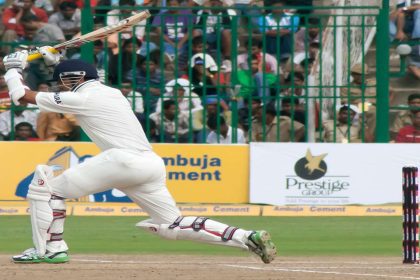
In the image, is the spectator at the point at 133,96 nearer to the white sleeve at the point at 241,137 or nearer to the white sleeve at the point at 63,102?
the white sleeve at the point at 241,137

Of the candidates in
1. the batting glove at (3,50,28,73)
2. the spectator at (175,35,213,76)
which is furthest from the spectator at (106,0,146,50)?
the batting glove at (3,50,28,73)

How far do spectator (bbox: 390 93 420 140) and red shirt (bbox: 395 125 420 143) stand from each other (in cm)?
9

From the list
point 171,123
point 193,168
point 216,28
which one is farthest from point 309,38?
point 193,168

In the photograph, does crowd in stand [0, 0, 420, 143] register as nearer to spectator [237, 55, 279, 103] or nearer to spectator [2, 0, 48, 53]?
spectator [237, 55, 279, 103]

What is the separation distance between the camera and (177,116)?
51.9 feet

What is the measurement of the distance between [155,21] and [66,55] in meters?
1.51

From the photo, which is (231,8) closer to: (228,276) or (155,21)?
(155,21)

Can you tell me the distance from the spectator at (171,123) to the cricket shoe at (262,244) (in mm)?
6521

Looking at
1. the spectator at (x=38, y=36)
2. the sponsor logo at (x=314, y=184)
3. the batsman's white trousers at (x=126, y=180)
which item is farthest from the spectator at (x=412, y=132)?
the batsman's white trousers at (x=126, y=180)

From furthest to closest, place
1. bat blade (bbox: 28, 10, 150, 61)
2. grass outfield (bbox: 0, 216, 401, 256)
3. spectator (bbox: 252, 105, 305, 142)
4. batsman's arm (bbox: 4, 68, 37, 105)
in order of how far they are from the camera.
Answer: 1. spectator (bbox: 252, 105, 305, 142)
2. grass outfield (bbox: 0, 216, 401, 256)
3. bat blade (bbox: 28, 10, 150, 61)
4. batsman's arm (bbox: 4, 68, 37, 105)

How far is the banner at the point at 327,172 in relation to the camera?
15.3 m

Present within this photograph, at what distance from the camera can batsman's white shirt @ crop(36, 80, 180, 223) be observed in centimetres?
944

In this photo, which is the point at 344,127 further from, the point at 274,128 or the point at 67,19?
the point at 67,19

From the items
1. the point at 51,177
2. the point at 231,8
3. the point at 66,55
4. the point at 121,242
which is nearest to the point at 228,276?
the point at 51,177
